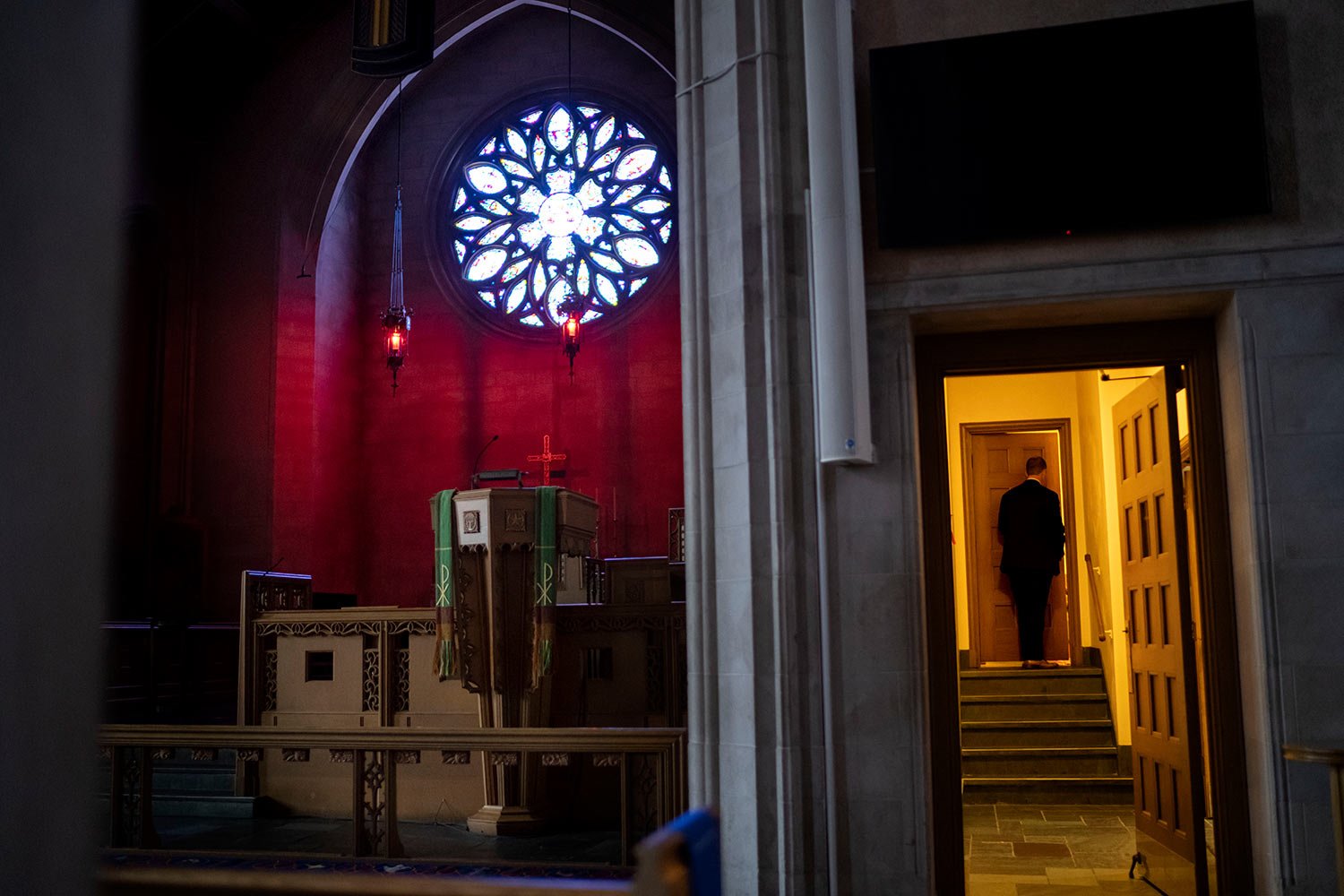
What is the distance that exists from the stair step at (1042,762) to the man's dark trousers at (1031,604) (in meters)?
1.15

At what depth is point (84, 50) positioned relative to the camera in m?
1.19

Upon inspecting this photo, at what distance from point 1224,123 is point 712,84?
2.12 meters

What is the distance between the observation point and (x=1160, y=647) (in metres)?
5.11

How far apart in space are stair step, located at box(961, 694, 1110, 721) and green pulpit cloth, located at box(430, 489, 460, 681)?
377 cm

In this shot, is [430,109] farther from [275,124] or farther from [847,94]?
[847,94]

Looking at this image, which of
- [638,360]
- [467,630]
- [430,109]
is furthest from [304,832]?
[430,109]

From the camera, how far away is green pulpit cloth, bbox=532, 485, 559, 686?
6250mm

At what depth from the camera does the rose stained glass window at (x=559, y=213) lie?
13414 mm

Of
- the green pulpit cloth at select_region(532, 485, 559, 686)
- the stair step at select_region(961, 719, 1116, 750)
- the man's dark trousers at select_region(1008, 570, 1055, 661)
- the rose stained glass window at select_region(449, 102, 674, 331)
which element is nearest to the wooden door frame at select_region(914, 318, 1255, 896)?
the green pulpit cloth at select_region(532, 485, 559, 686)

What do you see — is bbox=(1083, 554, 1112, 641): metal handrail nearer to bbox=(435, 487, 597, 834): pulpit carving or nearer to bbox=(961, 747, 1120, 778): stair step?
bbox=(961, 747, 1120, 778): stair step

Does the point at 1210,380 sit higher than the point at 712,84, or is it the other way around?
the point at 712,84

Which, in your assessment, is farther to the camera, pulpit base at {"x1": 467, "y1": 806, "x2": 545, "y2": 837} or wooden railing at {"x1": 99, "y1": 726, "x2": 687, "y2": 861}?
pulpit base at {"x1": 467, "y1": 806, "x2": 545, "y2": 837}

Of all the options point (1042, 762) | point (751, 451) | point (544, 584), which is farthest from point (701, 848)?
point (1042, 762)

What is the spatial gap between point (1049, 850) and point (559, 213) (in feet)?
32.9
